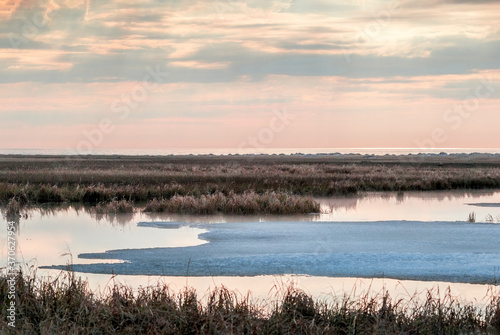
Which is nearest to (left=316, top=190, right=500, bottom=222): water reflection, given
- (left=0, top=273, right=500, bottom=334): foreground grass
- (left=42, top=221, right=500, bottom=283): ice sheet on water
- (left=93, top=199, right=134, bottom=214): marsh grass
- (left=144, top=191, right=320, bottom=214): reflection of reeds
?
(left=144, top=191, right=320, bottom=214): reflection of reeds

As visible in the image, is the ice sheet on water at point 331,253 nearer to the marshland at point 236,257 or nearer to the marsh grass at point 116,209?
the marshland at point 236,257

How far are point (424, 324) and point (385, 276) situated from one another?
111 inches

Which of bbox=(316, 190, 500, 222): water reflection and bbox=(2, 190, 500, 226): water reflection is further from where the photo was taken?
bbox=(316, 190, 500, 222): water reflection

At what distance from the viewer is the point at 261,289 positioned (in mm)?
9047

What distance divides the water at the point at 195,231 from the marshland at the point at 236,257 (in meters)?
0.06

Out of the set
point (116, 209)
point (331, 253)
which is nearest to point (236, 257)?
point (331, 253)

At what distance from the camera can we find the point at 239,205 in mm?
20578

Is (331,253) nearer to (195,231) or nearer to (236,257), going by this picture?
(236,257)

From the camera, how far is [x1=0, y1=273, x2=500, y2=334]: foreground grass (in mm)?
6746

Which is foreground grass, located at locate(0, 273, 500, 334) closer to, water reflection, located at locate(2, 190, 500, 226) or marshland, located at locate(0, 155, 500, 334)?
marshland, located at locate(0, 155, 500, 334)

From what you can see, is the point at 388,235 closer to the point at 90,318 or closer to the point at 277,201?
the point at 277,201

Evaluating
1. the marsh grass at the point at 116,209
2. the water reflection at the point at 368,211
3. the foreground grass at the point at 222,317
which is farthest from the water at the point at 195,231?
the foreground grass at the point at 222,317

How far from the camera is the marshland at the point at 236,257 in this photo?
23.1 feet

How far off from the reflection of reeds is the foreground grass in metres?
12.7
